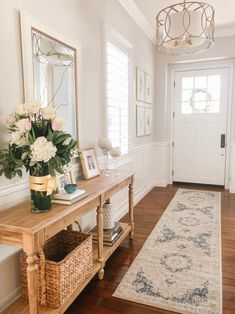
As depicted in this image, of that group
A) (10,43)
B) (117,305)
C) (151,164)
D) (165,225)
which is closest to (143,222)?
(165,225)

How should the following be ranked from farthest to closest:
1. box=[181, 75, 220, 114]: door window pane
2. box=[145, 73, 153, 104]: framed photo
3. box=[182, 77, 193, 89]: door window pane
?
box=[182, 77, 193, 89]: door window pane → box=[181, 75, 220, 114]: door window pane → box=[145, 73, 153, 104]: framed photo

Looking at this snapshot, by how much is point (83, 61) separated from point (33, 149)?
1.44m

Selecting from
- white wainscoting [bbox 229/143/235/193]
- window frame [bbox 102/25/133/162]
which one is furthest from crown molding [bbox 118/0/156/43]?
white wainscoting [bbox 229/143/235/193]

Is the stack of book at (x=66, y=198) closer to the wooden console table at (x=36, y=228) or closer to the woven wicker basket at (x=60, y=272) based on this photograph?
the wooden console table at (x=36, y=228)

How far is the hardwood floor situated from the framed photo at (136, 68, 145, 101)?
1803 mm

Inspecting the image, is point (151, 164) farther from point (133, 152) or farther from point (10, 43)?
point (10, 43)

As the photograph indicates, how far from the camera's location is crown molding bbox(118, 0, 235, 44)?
3.45 meters

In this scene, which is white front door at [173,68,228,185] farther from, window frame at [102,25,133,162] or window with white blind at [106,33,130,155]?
window with white blind at [106,33,130,155]

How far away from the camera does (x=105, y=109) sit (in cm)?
303

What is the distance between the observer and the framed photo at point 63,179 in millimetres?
1967

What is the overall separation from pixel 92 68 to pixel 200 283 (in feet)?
7.48

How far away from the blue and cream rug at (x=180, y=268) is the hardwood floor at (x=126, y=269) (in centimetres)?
6

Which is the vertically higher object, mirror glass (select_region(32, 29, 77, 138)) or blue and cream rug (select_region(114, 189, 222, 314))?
mirror glass (select_region(32, 29, 77, 138))

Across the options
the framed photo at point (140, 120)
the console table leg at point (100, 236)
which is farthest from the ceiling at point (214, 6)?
the console table leg at point (100, 236)
